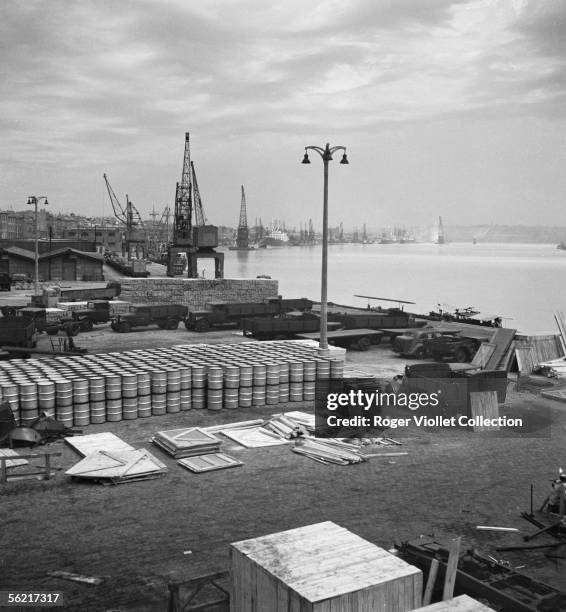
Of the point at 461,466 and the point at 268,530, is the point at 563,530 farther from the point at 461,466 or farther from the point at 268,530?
the point at 268,530

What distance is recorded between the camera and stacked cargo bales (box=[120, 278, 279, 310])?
50.2 m

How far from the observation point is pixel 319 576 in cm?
800

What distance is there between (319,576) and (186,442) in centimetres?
937

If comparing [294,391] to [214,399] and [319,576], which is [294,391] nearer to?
[214,399]

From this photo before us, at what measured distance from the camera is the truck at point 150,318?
39875mm

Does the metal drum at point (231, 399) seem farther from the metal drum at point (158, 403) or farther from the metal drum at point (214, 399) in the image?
the metal drum at point (158, 403)

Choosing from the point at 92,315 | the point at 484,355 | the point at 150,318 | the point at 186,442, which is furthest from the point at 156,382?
the point at 92,315

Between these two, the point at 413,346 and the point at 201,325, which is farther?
the point at 201,325

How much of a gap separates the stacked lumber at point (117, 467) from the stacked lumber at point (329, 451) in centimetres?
366

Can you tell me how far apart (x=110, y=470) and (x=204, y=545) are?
4160 millimetres

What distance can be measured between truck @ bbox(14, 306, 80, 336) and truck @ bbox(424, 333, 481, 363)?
18258mm

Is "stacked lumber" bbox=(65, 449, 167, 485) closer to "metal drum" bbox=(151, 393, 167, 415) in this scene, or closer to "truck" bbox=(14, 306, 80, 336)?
"metal drum" bbox=(151, 393, 167, 415)

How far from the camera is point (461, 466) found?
649 inches

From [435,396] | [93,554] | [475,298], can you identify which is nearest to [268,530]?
[93,554]
